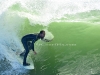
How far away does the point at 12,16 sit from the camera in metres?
10.7

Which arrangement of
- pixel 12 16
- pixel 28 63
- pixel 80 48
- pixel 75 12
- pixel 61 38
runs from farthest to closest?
1. pixel 75 12
2. pixel 12 16
3. pixel 61 38
4. pixel 80 48
5. pixel 28 63

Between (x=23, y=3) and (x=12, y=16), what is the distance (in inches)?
46.4

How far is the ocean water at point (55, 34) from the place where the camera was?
8.31m

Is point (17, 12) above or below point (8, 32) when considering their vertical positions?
above

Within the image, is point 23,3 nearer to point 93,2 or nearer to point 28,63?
point 93,2

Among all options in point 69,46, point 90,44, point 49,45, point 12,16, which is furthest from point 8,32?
point 90,44

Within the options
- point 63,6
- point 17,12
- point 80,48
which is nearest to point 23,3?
point 17,12

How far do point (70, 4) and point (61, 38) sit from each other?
238 centimetres

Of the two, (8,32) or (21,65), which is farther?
(8,32)

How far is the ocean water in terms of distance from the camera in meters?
8.31

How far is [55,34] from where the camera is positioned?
10.1m

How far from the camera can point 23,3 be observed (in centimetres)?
1155

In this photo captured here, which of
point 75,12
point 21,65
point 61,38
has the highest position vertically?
point 75,12

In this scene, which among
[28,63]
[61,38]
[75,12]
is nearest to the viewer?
[28,63]
